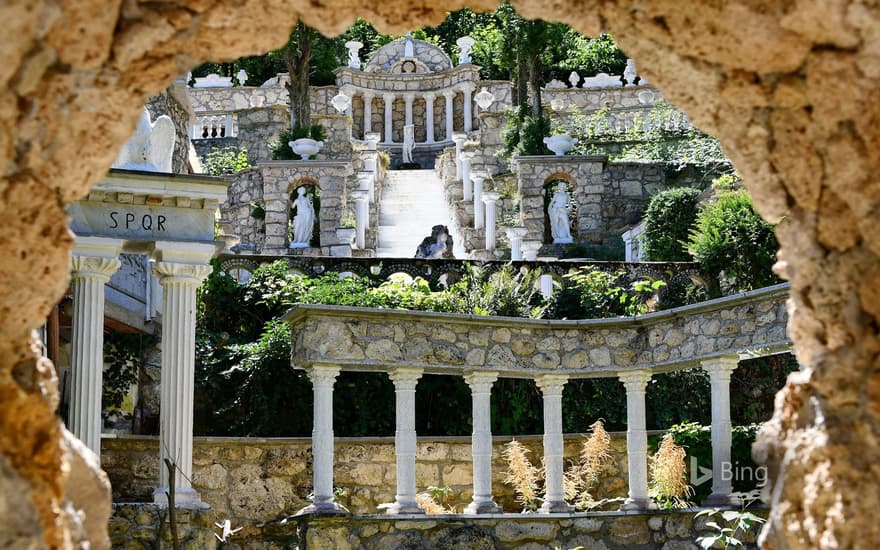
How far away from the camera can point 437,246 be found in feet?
87.6

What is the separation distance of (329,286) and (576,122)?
1620cm

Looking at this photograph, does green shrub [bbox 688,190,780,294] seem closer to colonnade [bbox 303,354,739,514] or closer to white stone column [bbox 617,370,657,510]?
white stone column [bbox 617,370,657,510]

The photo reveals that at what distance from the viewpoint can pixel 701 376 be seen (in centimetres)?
1864

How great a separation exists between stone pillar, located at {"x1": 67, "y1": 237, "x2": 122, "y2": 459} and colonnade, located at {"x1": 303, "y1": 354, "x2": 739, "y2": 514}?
205 cm

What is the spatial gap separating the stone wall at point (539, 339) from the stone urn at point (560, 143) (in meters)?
15.4

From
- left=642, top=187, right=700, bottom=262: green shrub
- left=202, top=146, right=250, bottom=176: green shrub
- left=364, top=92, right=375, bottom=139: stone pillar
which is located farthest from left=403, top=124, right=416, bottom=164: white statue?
left=642, top=187, right=700, bottom=262: green shrub

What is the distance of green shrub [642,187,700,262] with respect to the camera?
81.9 feet

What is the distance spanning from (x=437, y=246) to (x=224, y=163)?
9384mm

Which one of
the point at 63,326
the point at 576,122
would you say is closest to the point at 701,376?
the point at 63,326

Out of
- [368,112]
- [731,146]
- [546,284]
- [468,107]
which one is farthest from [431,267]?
[368,112]

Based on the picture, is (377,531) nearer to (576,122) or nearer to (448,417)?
(448,417)

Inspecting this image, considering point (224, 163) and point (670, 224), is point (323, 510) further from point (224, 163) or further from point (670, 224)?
point (224, 163)

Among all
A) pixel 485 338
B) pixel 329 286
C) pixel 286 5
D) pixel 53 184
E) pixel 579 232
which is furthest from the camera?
pixel 579 232

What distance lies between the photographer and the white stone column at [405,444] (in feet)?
46.6
